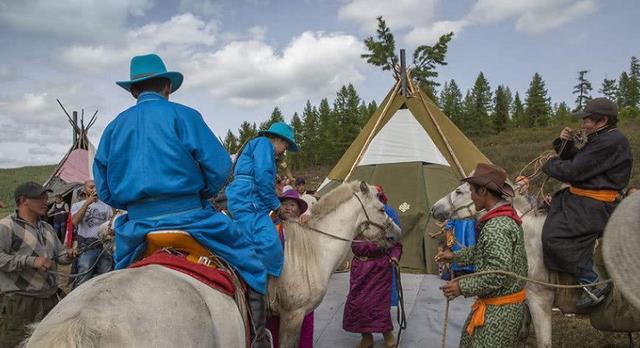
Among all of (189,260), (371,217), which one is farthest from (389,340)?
(189,260)

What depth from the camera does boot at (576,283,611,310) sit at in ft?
12.7

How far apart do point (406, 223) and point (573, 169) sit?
5.05m

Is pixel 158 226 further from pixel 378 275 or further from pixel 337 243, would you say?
pixel 378 275

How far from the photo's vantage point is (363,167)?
32.1 ft

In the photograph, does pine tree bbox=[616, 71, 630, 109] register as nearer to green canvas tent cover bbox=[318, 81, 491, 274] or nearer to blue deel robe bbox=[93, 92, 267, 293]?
green canvas tent cover bbox=[318, 81, 491, 274]

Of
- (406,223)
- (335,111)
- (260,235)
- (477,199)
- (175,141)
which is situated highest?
(335,111)

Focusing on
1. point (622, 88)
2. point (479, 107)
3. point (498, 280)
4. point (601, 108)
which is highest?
point (622, 88)

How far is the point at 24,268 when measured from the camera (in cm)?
366

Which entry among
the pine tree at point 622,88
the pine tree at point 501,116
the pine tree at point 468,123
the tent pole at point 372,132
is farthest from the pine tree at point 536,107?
the tent pole at point 372,132

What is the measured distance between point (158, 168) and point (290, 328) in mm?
2300

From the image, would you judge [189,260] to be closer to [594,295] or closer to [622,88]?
[594,295]

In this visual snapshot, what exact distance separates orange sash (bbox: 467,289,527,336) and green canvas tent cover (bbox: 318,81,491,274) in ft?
18.9

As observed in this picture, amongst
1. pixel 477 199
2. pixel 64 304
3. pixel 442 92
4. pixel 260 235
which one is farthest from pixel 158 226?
pixel 442 92

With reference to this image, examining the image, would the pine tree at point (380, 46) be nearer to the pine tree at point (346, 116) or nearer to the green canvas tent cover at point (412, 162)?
the green canvas tent cover at point (412, 162)
